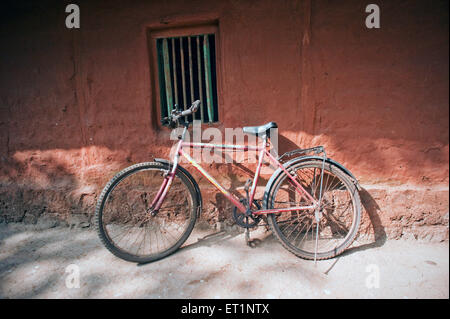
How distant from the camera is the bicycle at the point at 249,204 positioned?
2.23 m

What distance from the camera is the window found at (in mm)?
2654

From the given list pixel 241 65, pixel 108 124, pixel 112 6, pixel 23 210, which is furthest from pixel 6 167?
pixel 241 65

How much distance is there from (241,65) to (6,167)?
313 centimetres

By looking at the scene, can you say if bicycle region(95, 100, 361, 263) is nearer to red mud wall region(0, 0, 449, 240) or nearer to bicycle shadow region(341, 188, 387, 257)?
bicycle shadow region(341, 188, 387, 257)

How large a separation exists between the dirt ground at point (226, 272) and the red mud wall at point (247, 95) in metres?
0.36

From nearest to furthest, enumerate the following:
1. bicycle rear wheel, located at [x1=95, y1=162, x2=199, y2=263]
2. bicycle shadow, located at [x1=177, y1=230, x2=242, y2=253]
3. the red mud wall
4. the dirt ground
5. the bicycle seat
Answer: the dirt ground, the bicycle seat, the red mud wall, bicycle shadow, located at [x1=177, y1=230, x2=242, y2=253], bicycle rear wheel, located at [x1=95, y1=162, x2=199, y2=263]

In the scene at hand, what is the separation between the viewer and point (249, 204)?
2.29m

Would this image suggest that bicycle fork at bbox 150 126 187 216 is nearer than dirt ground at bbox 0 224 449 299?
No

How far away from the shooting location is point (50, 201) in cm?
292

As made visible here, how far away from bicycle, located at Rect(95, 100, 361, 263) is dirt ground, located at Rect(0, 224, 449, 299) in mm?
154

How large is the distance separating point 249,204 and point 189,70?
5.39ft

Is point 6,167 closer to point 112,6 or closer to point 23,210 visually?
point 23,210

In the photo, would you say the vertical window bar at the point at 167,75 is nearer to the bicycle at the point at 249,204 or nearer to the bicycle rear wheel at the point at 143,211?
the bicycle at the point at 249,204

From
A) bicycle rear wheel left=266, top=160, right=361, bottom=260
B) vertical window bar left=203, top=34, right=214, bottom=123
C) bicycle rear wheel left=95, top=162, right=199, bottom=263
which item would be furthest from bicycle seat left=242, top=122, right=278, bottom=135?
Result: bicycle rear wheel left=95, top=162, right=199, bottom=263
